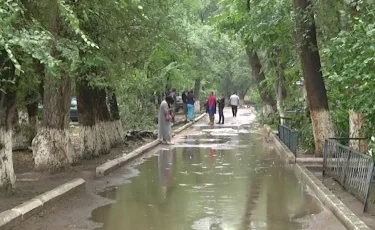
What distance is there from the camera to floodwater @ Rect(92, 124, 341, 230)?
7.84m

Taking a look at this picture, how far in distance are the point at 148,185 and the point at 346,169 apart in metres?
3.97

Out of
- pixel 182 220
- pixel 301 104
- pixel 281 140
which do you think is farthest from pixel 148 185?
pixel 301 104

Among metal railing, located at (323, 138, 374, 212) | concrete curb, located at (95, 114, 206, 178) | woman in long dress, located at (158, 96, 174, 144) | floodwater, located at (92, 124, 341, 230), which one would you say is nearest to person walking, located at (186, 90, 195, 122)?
woman in long dress, located at (158, 96, 174, 144)

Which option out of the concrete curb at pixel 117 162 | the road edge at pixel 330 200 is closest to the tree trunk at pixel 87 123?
the concrete curb at pixel 117 162

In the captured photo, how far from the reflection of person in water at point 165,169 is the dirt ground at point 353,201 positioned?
3.19 metres

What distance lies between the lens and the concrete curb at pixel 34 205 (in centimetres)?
728

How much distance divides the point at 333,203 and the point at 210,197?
225 cm

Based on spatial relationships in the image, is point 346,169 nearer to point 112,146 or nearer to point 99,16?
point 99,16

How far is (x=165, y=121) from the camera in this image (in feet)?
63.8

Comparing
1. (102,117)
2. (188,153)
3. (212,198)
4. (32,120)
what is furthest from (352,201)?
(32,120)

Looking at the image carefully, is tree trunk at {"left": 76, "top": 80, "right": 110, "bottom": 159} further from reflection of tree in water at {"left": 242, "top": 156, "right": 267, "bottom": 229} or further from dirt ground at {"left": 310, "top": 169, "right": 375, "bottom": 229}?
dirt ground at {"left": 310, "top": 169, "right": 375, "bottom": 229}

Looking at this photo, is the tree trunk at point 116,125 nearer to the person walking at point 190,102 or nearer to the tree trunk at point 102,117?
the tree trunk at point 102,117

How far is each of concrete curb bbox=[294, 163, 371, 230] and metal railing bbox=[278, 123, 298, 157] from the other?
7.22 feet

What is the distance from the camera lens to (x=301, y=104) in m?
21.1
